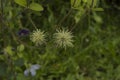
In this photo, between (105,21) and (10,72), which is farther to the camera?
(105,21)

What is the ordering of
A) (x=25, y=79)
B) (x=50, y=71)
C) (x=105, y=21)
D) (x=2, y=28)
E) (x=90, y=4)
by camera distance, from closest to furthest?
(x=90, y=4)
(x=2, y=28)
(x=25, y=79)
(x=50, y=71)
(x=105, y=21)

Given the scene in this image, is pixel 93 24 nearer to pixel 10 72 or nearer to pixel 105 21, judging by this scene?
pixel 105 21

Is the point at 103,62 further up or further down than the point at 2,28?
further down

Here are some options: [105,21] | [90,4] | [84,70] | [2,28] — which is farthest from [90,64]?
[90,4]

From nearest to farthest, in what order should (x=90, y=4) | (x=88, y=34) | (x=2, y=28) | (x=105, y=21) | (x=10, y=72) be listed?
(x=90, y=4), (x=2, y=28), (x=10, y=72), (x=88, y=34), (x=105, y=21)

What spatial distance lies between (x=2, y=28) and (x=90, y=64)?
1139 mm

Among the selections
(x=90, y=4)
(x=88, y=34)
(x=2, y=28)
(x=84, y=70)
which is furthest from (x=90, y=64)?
(x=90, y=4)

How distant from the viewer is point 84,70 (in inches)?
107

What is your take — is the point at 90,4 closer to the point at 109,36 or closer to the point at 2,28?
the point at 2,28

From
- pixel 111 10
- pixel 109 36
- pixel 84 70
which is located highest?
pixel 111 10

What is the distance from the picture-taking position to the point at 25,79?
7.79 ft

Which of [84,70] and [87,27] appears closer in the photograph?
[84,70]

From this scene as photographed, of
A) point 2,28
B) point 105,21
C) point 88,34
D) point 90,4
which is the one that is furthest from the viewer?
point 105,21

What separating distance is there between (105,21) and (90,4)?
1825 millimetres
